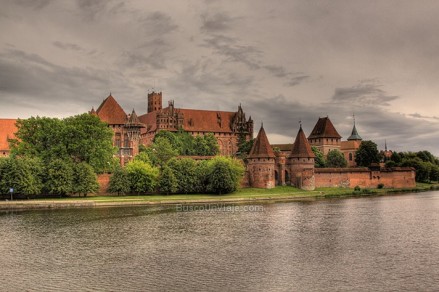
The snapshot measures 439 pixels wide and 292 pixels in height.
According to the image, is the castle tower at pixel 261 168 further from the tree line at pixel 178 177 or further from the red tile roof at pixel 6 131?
the red tile roof at pixel 6 131

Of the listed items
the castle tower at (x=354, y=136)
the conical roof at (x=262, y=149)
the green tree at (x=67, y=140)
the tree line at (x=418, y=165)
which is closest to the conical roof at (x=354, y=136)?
the castle tower at (x=354, y=136)

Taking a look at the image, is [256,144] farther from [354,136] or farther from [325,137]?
[354,136]

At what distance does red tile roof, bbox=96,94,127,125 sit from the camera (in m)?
78.8

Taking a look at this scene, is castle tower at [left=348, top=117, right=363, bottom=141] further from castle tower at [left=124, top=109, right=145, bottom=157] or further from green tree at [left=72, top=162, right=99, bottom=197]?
green tree at [left=72, top=162, right=99, bottom=197]

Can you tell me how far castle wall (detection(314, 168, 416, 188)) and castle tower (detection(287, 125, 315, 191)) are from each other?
2497mm

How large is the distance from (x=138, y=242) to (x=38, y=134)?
32.3m

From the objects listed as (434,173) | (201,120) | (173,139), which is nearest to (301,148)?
(173,139)

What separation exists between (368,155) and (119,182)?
49.7 meters

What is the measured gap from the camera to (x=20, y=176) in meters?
47.1

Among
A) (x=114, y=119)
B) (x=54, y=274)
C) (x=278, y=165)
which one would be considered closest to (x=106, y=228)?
(x=54, y=274)

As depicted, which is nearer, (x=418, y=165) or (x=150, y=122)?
(x=418, y=165)

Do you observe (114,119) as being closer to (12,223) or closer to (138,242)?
(12,223)

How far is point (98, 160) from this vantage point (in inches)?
2153

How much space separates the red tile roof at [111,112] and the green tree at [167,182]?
26.7 m
